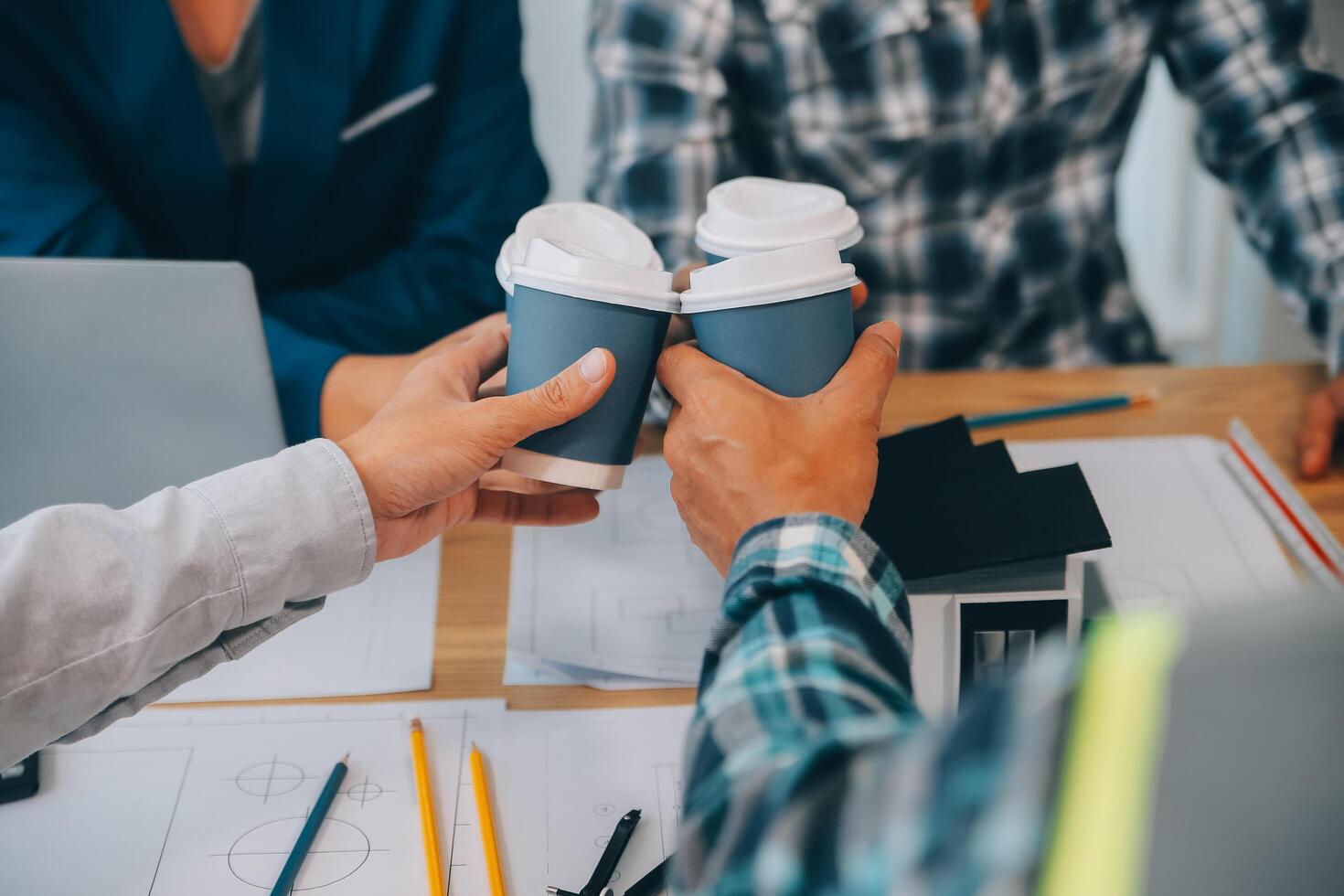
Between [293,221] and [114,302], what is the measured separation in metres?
0.51

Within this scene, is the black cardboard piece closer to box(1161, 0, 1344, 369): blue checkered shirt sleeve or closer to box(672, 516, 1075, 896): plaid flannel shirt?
box(672, 516, 1075, 896): plaid flannel shirt

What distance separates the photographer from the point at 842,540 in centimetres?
60

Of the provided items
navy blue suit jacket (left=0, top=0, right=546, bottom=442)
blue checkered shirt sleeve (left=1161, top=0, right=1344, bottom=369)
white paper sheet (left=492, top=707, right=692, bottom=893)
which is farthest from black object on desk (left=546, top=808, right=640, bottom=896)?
blue checkered shirt sleeve (left=1161, top=0, right=1344, bottom=369)

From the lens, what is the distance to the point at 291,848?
0.70 metres

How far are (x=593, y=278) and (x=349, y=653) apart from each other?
373 millimetres

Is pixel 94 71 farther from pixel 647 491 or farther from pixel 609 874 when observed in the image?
pixel 609 874

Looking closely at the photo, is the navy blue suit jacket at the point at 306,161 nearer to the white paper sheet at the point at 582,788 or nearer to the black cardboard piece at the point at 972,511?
the white paper sheet at the point at 582,788

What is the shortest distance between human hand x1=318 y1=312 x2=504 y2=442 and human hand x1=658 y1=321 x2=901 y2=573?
1.22ft

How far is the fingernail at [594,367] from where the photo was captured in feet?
2.46

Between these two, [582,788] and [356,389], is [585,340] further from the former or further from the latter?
[356,389]

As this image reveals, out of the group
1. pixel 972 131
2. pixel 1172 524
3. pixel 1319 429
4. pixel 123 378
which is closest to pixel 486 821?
pixel 123 378

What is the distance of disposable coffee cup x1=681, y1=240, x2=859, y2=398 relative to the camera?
0.72 m

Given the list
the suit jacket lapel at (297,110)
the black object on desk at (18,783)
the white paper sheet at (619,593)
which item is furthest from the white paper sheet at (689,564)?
the suit jacket lapel at (297,110)

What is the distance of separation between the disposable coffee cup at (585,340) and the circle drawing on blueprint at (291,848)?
0.89 ft
